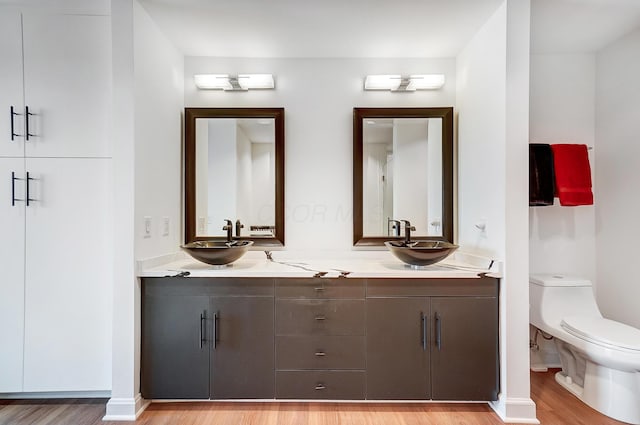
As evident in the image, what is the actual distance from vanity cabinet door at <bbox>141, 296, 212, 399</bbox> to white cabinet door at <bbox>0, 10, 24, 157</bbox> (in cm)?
127

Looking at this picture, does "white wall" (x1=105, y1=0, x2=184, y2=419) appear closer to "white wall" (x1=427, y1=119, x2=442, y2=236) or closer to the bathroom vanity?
the bathroom vanity

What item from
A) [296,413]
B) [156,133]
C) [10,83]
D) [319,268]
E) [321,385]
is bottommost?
[296,413]

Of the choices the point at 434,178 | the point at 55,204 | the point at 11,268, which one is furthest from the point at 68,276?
the point at 434,178

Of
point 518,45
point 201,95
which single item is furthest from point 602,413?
point 201,95

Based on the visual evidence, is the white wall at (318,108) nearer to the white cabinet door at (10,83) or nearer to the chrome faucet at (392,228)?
the chrome faucet at (392,228)

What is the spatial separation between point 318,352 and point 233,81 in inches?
79.8

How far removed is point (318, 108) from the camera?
252cm

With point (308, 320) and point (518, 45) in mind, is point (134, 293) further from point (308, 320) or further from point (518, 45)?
point (518, 45)

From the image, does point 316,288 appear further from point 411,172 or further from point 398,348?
point 411,172

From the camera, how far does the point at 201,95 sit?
8.26 ft

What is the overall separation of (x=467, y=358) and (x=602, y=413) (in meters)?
0.86

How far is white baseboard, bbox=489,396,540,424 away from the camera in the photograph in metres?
1.83

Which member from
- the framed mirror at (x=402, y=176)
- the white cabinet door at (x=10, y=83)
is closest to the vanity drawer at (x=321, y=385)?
the framed mirror at (x=402, y=176)

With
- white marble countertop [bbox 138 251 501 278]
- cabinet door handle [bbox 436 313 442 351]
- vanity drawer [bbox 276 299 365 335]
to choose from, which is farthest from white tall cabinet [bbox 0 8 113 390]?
cabinet door handle [bbox 436 313 442 351]
